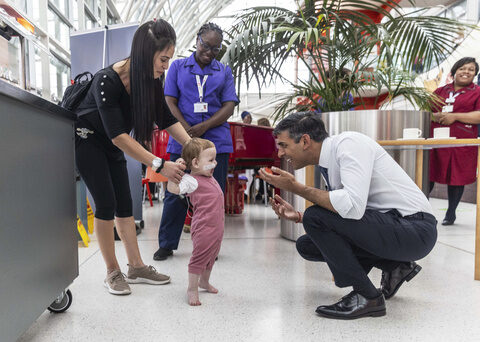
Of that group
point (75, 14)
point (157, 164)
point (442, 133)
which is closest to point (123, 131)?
point (157, 164)

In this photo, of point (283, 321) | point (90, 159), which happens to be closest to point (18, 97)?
point (90, 159)

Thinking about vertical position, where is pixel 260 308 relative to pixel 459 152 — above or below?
below

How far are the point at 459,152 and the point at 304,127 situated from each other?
102 inches

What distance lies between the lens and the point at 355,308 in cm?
143

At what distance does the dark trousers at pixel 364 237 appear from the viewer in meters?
1.40

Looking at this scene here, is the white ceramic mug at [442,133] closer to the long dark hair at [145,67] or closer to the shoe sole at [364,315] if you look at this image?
the shoe sole at [364,315]

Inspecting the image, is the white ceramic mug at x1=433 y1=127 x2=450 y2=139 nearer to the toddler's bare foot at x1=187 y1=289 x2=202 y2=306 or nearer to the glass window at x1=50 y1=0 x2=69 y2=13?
the toddler's bare foot at x1=187 y1=289 x2=202 y2=306

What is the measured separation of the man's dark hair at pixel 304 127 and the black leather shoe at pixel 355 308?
647 millimetres

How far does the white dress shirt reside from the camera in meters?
1.34

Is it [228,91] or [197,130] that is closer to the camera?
[197,130]

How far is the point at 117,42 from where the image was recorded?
3.43 meters

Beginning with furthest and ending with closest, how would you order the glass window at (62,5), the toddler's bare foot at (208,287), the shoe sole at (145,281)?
the glass window at (62,5) → the shoe sole at (145,281) → the toddler's bare foot at (208,287)

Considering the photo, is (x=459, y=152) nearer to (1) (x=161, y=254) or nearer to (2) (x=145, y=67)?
(1) (x=161, y=254)

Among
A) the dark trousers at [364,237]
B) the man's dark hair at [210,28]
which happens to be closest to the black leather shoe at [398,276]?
the dark trousers at [364,237]
